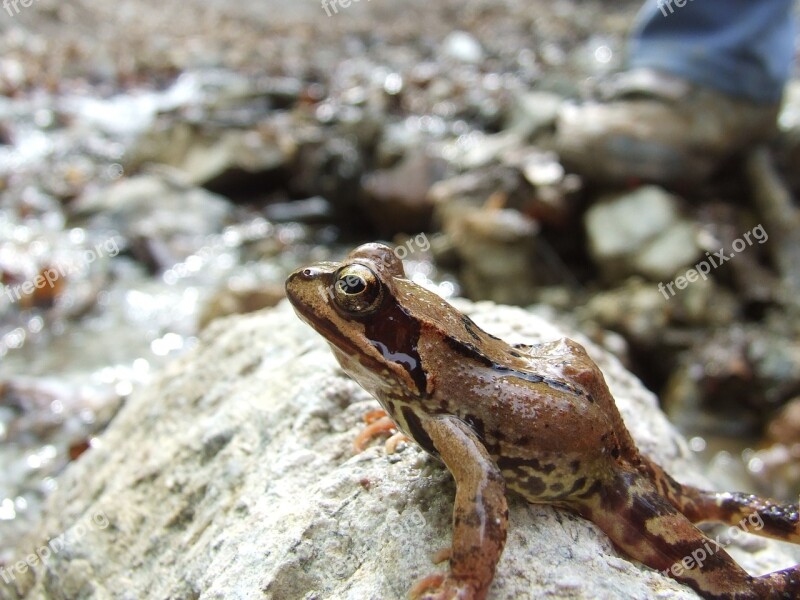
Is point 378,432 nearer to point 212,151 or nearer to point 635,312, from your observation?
point 635,312

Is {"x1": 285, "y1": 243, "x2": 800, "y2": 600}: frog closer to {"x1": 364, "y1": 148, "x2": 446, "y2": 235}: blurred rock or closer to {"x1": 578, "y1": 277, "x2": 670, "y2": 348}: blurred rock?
{"x1": 578, "y1": 277, "x2": 670, "y2": 348}: blurred rock

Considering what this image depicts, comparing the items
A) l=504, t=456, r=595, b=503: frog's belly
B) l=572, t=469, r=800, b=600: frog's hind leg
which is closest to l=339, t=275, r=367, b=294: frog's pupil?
l=504, t=456, r=595, b=503: frog's belly

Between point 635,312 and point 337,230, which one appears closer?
point 635,312

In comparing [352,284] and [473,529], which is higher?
[352,284]

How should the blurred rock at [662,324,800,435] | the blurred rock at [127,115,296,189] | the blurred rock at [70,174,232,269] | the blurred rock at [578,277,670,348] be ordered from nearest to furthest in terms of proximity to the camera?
the blurred rock at [662,324,800,435] < the blurred rock at [578,277,670,348] < the blurred rock at [70,174,232,269] < the blurred rock at [127,115,296,189]

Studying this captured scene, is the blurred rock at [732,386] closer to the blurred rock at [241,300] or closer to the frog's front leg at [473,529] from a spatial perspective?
the blurred rock at [241,300]

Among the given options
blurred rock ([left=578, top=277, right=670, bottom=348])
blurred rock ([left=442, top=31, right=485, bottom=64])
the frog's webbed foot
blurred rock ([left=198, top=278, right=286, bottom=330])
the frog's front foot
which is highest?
blurred rock ([left=442, top=31, right=485, bottom=64])

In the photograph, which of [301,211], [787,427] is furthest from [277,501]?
[301,211]
